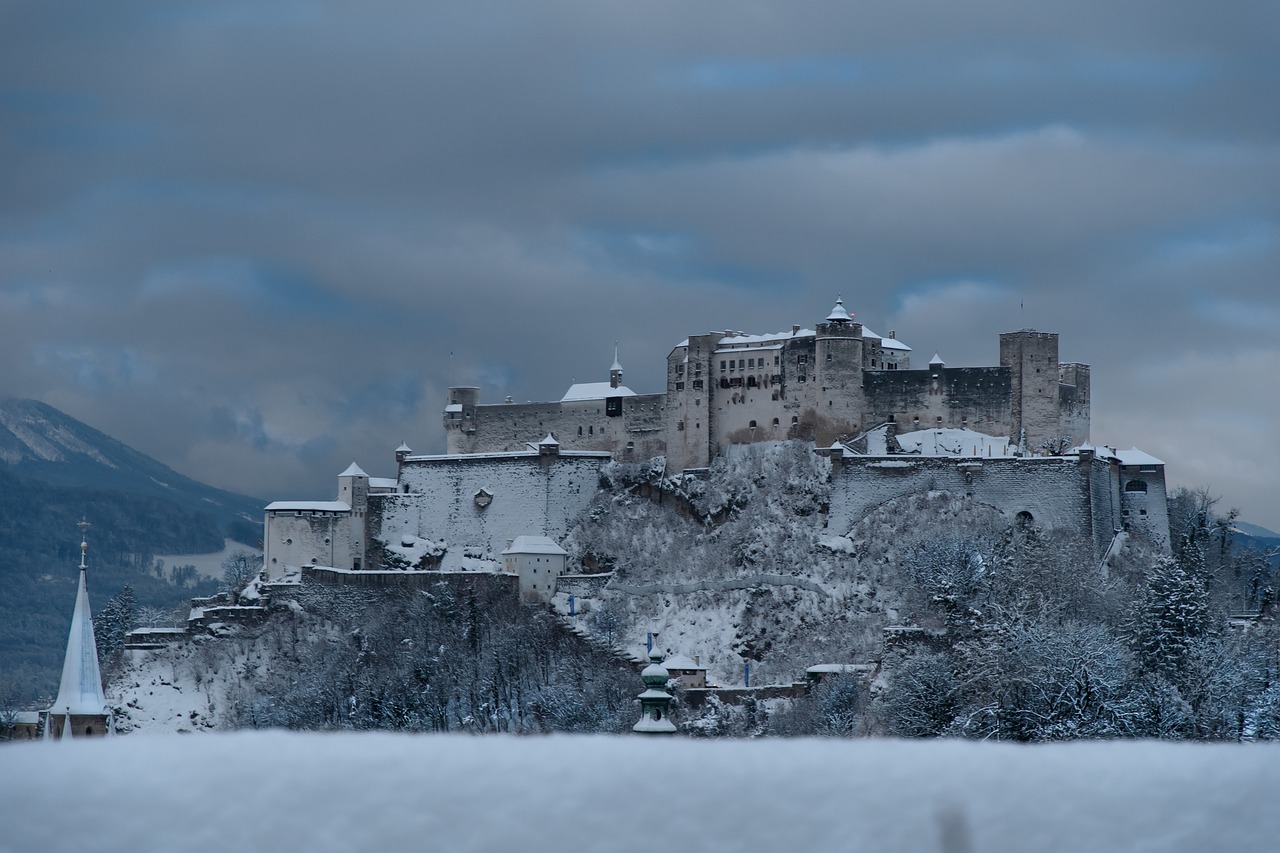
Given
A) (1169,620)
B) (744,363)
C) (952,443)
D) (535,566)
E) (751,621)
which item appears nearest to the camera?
(1169,620)

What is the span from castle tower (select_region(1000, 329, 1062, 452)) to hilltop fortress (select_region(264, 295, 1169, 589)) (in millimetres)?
50

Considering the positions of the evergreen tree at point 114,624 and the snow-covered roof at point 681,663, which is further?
the evergreen tree at point 114,624

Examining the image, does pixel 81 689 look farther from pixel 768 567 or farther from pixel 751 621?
pixel 768 567

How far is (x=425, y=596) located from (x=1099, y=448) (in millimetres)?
24386

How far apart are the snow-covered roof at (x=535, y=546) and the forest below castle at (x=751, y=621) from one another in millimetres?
1490

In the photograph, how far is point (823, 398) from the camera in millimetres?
65562

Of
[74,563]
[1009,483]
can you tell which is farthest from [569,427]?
[74,563]

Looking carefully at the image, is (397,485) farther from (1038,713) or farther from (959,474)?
(1038,713)

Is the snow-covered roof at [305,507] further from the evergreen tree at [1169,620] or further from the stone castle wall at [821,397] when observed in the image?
the evergreen tree at [1169,620]

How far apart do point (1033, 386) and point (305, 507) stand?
88.6 feet

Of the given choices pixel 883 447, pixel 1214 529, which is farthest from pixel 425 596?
pixel 1214 529

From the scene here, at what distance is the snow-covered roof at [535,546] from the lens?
214 ft

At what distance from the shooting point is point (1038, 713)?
1651 inches

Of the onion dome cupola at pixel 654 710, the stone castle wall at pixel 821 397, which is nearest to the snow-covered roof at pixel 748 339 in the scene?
the stone castle wall at pixel 821 397
